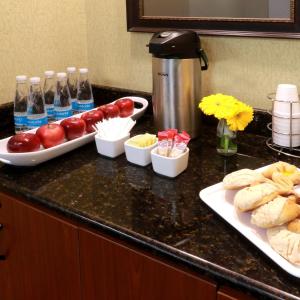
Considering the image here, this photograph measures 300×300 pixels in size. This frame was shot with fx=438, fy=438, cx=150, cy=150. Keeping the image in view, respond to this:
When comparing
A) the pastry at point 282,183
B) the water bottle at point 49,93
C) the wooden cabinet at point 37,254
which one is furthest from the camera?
the water bottle at point 49,93

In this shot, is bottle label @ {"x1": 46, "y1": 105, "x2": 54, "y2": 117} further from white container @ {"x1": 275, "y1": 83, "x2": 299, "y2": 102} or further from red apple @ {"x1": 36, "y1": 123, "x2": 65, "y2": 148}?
white container @ {"x1": 275, "y1": 83, "x2": 299, "y2": 102}

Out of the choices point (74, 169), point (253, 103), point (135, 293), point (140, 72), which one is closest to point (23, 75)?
point (140, 72)

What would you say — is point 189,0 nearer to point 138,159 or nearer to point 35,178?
point 138,159

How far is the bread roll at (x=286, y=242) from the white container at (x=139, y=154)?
44 centimetres

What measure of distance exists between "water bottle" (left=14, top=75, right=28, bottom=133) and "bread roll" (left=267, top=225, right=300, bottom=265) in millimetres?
863

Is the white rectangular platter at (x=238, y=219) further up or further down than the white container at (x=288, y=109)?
further down

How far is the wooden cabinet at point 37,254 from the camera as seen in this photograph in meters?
0.97

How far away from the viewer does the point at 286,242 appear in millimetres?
712

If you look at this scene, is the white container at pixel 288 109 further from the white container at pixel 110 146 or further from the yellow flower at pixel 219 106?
the white container at pixel 110 146

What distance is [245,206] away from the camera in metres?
0.80

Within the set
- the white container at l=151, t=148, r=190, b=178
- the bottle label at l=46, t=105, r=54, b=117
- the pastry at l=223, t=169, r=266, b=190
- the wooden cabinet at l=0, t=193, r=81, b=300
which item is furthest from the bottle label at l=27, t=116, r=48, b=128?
the pastry at l=223, t=169, r=266, b=190

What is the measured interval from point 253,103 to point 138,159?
1.35 feet

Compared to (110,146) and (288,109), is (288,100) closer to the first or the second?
(288,109)

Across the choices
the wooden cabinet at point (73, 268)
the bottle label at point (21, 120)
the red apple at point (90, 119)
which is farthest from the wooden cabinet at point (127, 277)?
the bottle label at point (21, 120)
